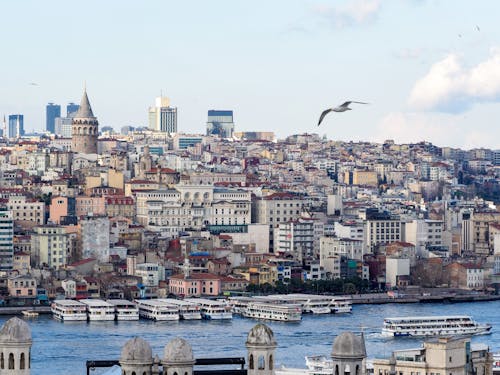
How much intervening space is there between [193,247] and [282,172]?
1795 cm

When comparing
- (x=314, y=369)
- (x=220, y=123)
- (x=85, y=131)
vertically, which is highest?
(x=220, y=123)

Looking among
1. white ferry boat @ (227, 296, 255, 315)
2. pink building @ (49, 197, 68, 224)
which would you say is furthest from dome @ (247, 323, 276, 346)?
pink building @ (49, 197, 68, 224)

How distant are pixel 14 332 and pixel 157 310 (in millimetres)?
26002

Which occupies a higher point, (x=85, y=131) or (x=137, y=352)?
(x=85, y=131)

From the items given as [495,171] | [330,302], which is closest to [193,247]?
[330,302]

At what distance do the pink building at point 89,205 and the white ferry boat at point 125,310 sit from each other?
10638 millimetres

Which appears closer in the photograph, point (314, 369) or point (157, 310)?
→ point (314, 369)

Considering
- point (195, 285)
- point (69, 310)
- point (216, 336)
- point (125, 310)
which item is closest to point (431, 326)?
point (216, 336)

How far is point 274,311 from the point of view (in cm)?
3812

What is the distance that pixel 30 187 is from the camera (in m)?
52.7

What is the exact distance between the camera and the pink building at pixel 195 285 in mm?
41625

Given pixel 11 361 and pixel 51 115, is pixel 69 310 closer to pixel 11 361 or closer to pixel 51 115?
pixel 11 361

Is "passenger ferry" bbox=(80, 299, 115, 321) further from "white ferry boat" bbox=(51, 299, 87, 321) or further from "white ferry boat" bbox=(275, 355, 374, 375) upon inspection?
"white ferry boat" bbox=(275, 355, 374, 375)

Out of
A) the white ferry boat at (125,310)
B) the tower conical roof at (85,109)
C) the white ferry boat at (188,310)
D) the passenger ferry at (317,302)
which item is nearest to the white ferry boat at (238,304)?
the passenger ferry at (317,302)
